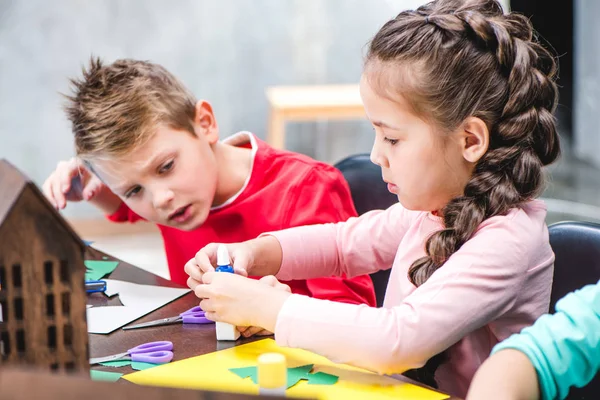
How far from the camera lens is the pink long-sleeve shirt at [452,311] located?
958 millimetres

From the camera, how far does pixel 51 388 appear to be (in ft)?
1.63

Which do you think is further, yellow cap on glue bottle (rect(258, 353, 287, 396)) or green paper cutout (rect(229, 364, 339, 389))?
green paper cutout (rect(229, 364, 339, 389))

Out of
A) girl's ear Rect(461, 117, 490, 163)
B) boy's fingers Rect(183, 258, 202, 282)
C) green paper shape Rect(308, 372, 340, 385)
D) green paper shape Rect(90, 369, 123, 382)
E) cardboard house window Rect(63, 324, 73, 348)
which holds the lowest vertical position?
green paper shape Rect(90, 369, 123, 382)

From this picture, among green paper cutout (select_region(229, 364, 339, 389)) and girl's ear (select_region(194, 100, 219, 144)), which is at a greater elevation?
girl's ear (select_region(194, 100, 219, 144))

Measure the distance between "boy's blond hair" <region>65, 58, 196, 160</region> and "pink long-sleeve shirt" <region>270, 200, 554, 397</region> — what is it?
0.59m

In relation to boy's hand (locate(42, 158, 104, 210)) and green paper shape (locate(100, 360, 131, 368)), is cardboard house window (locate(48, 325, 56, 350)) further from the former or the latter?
boy's hand (locate(42, 158, 104, 210))

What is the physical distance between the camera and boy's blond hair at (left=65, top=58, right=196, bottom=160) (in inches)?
59.3

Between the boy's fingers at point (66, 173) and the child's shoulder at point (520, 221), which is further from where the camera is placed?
the boy's fingers at point (66, 173)

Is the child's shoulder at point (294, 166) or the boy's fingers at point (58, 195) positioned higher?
the child's shoulder at point (294, 166)

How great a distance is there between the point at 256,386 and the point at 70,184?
109cm

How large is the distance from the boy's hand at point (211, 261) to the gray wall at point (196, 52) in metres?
3.09

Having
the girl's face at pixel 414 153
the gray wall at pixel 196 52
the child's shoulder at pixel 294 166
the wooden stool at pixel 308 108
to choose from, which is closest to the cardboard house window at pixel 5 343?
the girl's face at pixel 414 153

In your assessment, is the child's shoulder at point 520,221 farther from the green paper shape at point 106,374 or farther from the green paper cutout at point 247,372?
the green paper shape at point 106,374

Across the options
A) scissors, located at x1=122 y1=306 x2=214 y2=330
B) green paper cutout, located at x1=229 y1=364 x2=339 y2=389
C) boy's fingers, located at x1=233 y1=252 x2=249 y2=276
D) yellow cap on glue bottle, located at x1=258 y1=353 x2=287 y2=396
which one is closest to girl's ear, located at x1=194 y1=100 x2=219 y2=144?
boy's fingers, located at x1=233 y1=252 x2=249 y2=276
